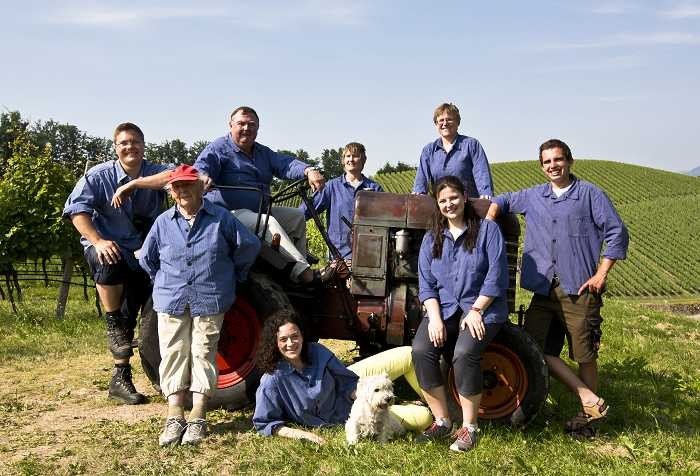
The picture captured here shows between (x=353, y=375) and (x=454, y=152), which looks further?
(x=454, y=152)

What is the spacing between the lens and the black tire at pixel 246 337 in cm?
445

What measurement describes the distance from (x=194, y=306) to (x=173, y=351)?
0.32m

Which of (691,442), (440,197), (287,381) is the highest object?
(440,197)

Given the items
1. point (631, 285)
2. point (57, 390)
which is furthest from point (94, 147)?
Result: point (57, 390)

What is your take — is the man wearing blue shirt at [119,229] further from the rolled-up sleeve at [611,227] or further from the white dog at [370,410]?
the rolled-up sleeve at [611,227]

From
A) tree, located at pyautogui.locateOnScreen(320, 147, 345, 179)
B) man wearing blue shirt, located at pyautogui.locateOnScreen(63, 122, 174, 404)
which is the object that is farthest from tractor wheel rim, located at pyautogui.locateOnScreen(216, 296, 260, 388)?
tree, located at pyautogui.locateOnScreen(320, 147, 345, 179)

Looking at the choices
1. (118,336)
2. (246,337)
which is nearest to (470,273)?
(246,337)

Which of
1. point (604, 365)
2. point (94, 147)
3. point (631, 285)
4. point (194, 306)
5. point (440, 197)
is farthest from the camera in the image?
point (94, 147)

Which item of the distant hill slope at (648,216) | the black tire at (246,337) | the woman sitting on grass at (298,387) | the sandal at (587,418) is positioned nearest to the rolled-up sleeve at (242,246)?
the black tire at (246,337)

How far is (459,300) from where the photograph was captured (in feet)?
12.4

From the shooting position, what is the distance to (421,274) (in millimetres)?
3887

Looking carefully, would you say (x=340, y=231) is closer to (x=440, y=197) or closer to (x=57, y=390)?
(x=440, y=197)

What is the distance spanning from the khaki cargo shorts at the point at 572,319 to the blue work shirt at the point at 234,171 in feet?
6.52

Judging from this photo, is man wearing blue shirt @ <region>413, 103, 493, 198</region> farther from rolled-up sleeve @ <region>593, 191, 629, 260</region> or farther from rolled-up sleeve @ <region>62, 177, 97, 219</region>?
rolled-up sleeve @ <region>62, 177, 97, 219</region>
